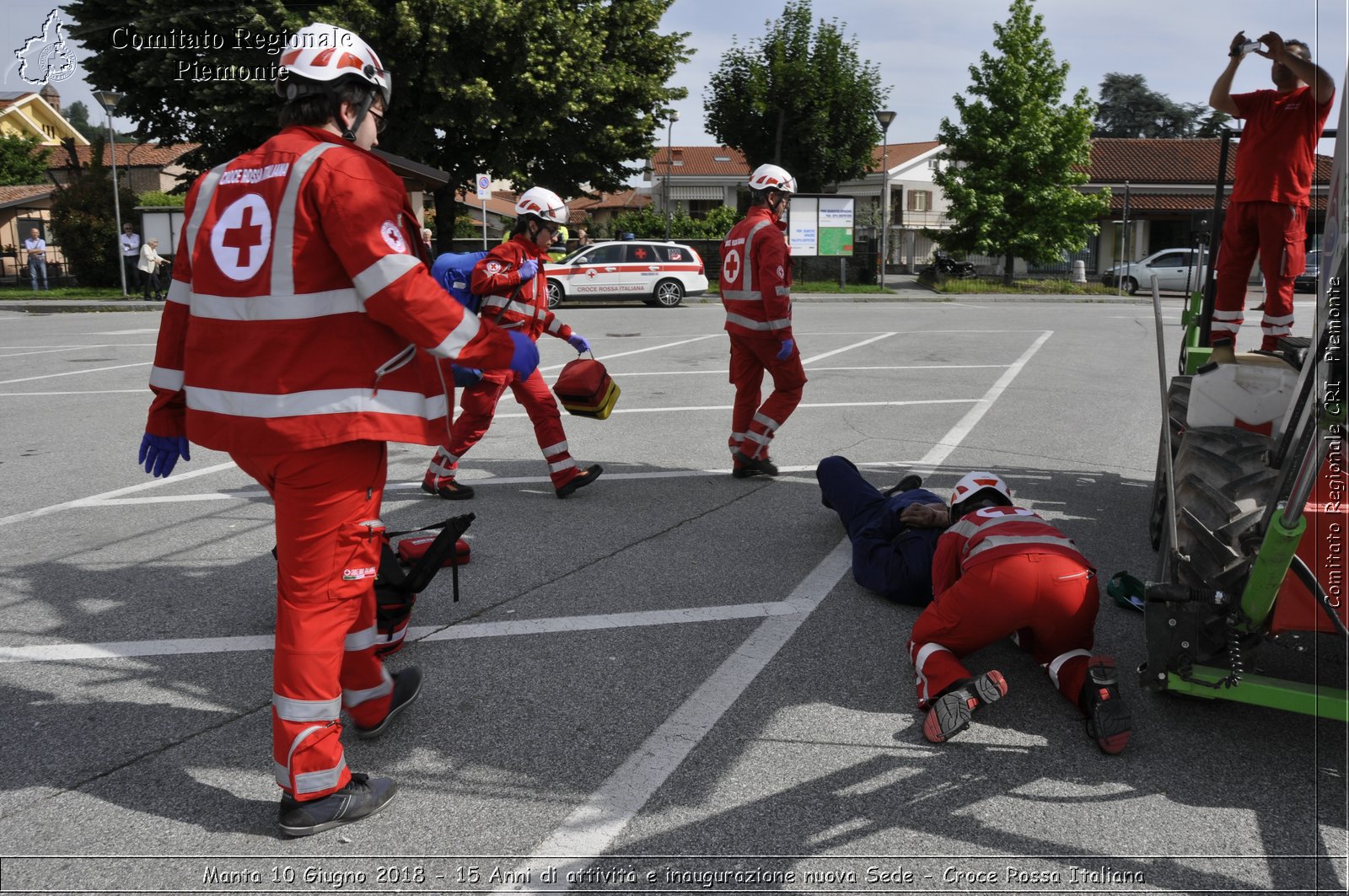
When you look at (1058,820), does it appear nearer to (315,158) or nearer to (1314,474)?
(1314,474)

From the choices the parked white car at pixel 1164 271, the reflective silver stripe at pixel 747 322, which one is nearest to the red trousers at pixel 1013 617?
the reflective silver stripe at pixel 747 322

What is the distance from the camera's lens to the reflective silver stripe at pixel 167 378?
314cm

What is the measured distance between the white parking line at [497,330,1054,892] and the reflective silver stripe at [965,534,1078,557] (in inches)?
37.0

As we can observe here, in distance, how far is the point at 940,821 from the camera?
2902 millimetres

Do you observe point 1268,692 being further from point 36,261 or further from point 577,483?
point 36,261

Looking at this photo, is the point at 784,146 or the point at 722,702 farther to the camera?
the point at 784,146

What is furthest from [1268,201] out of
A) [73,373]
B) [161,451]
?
[73,373]

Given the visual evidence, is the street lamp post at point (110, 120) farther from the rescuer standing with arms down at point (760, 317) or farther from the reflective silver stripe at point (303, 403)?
the reflective silver stripe at point (303, 403)

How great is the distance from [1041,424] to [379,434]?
7265mm

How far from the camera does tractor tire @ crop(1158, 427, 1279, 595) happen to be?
10.8 ft

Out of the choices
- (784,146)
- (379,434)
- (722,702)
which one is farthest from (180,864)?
(784,146)

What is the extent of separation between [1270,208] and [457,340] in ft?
14.7

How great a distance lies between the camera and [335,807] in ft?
9.43

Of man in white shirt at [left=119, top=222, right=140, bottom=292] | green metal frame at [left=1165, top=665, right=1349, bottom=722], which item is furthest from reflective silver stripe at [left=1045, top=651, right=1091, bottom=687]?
man in white shirt at [left=119, top=222, right=140, bottom=292]
